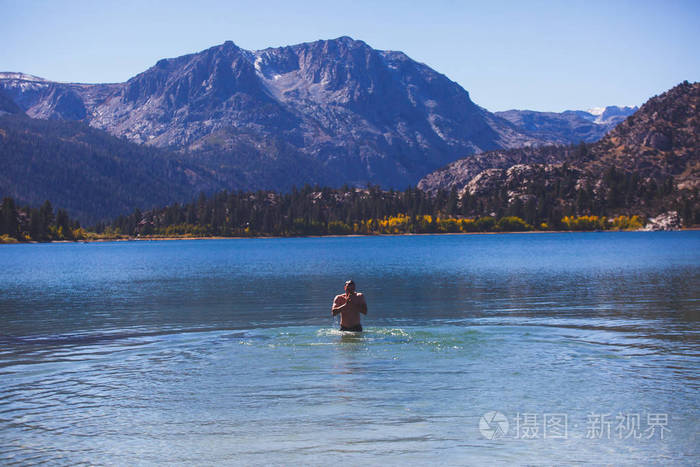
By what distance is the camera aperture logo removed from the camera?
2241cm

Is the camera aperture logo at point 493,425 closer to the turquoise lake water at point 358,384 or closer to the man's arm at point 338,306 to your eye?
the turquoise lake water at point 358,384

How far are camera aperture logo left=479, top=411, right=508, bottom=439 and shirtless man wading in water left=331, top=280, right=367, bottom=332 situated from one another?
17852mm

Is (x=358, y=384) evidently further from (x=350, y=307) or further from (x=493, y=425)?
(x=350, y=307)

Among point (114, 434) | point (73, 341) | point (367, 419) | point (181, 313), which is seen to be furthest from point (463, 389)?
point (181, 313)

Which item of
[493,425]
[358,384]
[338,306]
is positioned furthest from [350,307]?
[493,425]

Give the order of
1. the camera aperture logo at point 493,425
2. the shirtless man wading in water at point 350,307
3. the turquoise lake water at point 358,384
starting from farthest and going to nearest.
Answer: the shirtless man wading in water at point 350,307 → the camera aperture logo at point 493,425 → the turquoise lake water at point 358,384

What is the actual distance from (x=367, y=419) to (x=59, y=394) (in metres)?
13.9

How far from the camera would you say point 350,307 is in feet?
143

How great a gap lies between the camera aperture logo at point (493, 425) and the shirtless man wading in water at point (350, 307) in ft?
58.6

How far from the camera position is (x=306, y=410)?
25.6 metres

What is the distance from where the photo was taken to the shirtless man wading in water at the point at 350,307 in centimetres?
4269

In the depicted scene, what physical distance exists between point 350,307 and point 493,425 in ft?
68.2

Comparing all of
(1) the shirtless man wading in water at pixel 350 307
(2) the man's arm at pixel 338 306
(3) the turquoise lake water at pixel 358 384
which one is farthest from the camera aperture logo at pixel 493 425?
(2) the man's arm at pixel 338 306

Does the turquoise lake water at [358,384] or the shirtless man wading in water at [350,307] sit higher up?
the shirtless man wading in water at [350,307]
